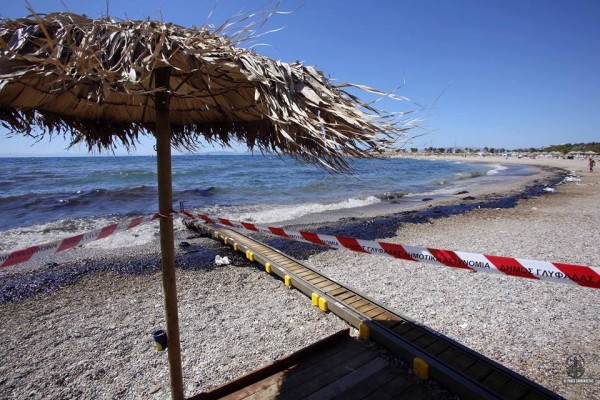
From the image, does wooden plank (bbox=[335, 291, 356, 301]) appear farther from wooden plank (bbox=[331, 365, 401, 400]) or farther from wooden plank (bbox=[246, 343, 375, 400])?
wooden plank (bbox=[331, 365, 401, 400])

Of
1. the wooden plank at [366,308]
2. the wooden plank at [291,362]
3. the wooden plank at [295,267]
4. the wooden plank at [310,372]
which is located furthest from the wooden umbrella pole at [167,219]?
the wooden plank at [295,267]

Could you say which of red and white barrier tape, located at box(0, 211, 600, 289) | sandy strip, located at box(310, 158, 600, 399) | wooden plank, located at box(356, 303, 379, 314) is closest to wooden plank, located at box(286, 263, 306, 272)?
sandy strip, located at box(310, 158, 600, 399)

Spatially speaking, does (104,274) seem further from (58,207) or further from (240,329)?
(58,207)

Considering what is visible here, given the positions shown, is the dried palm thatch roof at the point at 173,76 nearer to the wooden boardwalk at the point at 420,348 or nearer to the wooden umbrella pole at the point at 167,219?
the wooden umbrella pole at the point at 167,219

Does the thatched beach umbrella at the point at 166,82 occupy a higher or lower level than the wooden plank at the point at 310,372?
higher

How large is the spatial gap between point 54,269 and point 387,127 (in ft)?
28.6

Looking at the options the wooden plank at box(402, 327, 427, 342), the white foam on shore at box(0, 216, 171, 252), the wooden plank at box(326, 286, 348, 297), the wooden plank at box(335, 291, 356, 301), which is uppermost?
the wooden plank at box(402, 327, 427, 342)

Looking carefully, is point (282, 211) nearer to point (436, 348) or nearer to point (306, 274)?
point (306, 274)

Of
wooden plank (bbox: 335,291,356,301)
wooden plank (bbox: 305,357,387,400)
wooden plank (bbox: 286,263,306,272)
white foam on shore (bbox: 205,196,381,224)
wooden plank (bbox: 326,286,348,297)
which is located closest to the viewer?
wooden plank (bbox: 305,357,387,400)
